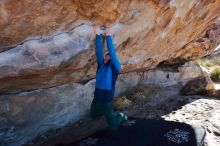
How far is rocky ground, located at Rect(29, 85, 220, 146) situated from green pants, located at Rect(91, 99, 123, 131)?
396mm

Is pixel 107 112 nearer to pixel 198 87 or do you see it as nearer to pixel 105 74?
pixel 105 74

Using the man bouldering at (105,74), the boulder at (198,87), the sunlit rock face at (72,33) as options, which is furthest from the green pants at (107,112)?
→ the boulder at (198,87)

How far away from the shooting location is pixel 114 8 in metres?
5.66

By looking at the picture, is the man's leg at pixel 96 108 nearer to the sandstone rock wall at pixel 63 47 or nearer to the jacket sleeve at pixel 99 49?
the jacket sleeve at pixel 99 49

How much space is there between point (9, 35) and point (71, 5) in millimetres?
918

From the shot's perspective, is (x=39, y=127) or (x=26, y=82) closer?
(x=26, y=82)

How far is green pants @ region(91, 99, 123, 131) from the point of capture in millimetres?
5625

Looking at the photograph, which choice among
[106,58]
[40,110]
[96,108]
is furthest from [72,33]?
[40,110]

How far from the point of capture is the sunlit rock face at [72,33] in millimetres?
4969

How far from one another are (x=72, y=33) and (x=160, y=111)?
2843 mm

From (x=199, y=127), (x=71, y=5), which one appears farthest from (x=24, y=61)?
(x=199, y=127)

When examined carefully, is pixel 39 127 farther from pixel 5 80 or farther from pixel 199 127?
pixel 199 127

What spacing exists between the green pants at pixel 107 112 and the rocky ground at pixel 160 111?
40 centimetres

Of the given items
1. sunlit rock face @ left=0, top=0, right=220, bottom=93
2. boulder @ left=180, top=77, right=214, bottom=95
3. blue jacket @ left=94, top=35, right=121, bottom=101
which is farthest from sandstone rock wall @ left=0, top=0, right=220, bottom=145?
boulder @ left=180, top=77, right=214, bottom=95
